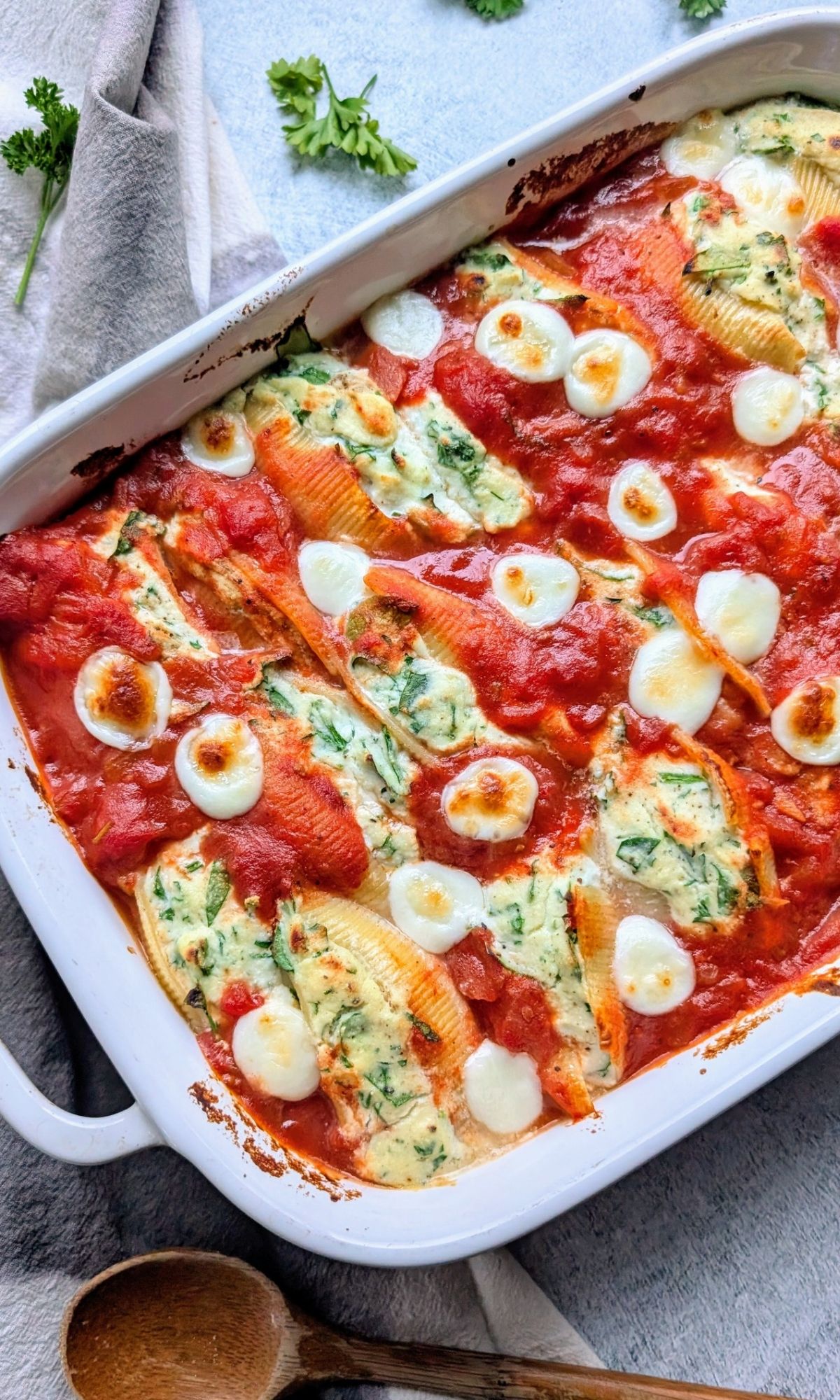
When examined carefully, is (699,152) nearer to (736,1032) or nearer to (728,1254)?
(736,1032)

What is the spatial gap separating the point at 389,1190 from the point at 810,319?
219 cm

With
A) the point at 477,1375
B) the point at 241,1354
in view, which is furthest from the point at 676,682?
the point at 241,1354

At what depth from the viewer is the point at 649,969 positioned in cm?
234

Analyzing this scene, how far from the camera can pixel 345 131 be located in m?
2.82

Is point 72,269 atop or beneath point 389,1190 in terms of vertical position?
atop

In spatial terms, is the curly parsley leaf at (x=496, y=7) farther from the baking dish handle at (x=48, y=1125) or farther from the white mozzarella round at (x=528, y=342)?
the baking dish handle at (x=48, y=1125)

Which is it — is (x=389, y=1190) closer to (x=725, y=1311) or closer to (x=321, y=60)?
(x=725, y=1311)

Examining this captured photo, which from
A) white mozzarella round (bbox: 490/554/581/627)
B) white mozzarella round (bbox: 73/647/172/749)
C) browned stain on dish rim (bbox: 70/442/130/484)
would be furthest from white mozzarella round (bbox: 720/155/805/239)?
white mozzarella round (bbox: 73/647/172/749)

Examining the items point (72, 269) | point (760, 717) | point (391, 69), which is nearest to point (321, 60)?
point (391, 69)

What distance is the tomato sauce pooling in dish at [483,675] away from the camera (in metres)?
2.31

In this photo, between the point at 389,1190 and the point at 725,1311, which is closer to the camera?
the point at 389,1190

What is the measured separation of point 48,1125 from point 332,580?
128cm

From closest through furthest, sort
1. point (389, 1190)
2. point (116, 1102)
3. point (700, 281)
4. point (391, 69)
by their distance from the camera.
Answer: point (389, 1190), point (700, 281), point (116, 1102), point (391, 69)

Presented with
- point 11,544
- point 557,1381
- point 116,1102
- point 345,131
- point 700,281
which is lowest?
point 557,1381
